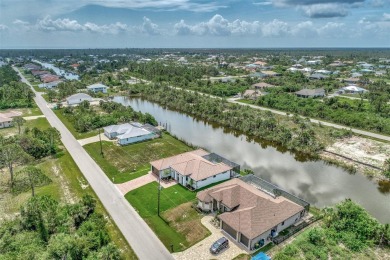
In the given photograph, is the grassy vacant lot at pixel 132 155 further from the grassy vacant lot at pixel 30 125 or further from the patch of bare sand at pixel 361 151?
the patch of bare sand at pixel 361 151

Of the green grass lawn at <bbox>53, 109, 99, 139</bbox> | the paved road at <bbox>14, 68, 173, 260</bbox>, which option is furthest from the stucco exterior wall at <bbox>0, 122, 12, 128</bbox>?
the paved road at <bbox>14, 68, 173, 260</bbox>

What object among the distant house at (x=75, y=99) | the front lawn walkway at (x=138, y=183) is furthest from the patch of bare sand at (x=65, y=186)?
the distant house at (x=75, y=99)

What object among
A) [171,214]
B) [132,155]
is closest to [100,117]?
[132,155]

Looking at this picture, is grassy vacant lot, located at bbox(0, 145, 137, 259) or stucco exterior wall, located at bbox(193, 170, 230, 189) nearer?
grassy vacant lot, located at bbox(0, 145, 137, 259)

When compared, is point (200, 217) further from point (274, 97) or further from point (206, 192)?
point (274, 97)

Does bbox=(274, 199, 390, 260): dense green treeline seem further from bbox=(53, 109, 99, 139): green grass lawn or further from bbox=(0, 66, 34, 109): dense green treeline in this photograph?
bbox=(0, 66, 34, 109): dense green treeline

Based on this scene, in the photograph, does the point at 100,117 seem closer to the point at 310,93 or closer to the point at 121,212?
the point at 121,212

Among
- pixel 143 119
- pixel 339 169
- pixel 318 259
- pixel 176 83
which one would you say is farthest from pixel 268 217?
pixel 176 83
